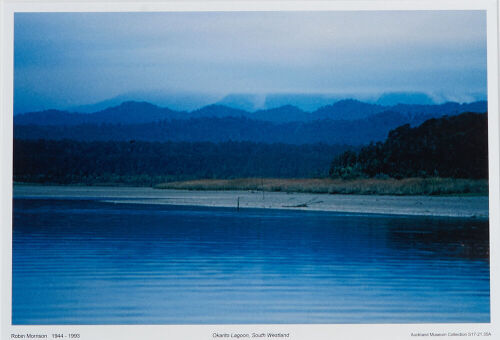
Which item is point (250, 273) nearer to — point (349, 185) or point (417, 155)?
point (349, 185)

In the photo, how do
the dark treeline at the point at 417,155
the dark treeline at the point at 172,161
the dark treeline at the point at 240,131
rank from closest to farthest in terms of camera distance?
the dark treeline at the point at 417,155 → the dark treeline at the point at 240,131 → the dark treeline at the point at 172,161

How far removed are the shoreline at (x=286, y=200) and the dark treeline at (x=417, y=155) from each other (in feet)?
3.81

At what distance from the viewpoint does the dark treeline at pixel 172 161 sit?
29.1 m

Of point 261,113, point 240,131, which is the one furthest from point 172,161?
point 261,113

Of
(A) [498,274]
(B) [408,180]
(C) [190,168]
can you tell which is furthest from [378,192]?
(A) [498,274]

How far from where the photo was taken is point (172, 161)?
34.0 meters

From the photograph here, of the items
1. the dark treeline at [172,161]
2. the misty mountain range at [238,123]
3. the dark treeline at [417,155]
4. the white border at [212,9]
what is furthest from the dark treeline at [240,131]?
the white border at [212,9]

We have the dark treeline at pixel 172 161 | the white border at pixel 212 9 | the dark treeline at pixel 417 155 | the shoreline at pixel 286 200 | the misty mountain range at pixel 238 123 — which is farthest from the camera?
the dark treeline at pixel 172 161

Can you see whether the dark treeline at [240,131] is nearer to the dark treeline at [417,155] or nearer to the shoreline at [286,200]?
the dark treeline at [417,155]

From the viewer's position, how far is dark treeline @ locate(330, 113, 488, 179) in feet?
70.9

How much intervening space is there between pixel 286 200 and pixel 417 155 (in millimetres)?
5576

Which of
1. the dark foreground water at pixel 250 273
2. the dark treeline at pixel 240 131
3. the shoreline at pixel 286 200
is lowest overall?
the dark foreground water at pixel 250 273

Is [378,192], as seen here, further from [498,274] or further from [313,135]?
[498,274]

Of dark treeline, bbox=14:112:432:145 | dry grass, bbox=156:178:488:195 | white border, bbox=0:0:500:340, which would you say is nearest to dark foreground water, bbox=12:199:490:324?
white border, bbox=0:0:500:340
